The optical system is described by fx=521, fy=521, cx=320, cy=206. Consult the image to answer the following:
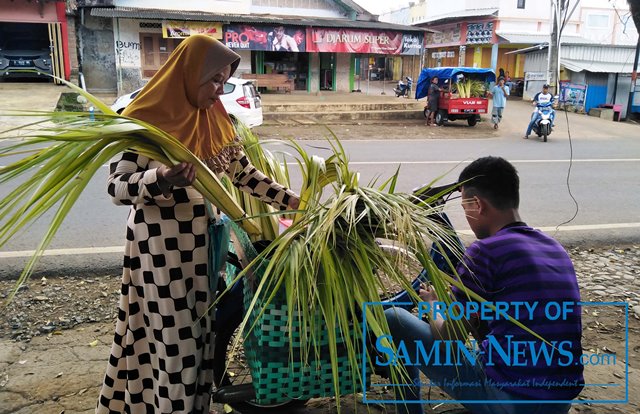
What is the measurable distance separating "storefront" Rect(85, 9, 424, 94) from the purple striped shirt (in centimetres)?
1928

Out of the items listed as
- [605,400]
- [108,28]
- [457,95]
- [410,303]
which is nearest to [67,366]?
[410,303]

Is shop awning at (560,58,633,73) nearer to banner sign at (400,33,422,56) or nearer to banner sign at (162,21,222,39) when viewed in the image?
banner sign at (400,33,422,56)

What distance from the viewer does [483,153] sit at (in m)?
10.6

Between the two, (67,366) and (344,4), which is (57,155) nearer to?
(67,366)

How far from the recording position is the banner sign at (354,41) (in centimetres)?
2122

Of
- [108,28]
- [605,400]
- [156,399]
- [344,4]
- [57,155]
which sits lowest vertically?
[605,400]

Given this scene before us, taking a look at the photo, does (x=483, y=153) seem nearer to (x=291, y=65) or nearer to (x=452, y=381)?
(x=452, y=381)

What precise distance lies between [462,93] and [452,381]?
14.8 meters

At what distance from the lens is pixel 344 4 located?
23.4 metres

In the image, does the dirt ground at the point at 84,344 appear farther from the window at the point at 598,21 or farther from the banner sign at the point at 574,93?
the window at the point at 598,21

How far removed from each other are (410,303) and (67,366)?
74.6 inches

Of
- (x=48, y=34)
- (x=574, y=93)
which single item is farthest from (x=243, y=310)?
(x=574, y=93)

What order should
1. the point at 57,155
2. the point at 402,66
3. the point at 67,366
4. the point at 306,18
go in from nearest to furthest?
the point at 57,155 → the point at 67,366 → the point at 306,18 → the point at 402,66

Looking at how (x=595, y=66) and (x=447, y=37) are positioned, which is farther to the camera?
(x=447, y=37)
